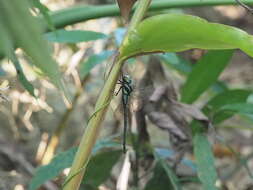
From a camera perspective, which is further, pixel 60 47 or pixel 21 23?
pixel 60 47

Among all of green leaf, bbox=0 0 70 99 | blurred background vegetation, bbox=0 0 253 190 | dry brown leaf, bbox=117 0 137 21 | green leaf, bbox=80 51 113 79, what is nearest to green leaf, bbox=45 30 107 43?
blurred background vegetation, bbox=0 0 253 190

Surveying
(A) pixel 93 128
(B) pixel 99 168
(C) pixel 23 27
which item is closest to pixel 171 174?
(B) pixel 99 168

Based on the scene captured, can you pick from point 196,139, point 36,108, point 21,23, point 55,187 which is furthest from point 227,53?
point 21,23

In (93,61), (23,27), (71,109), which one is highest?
(23,27)

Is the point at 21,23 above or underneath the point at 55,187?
above

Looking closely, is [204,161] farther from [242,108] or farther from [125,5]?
[125,5]

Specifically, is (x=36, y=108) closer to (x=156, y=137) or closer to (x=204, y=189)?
(x=156, y=137)
